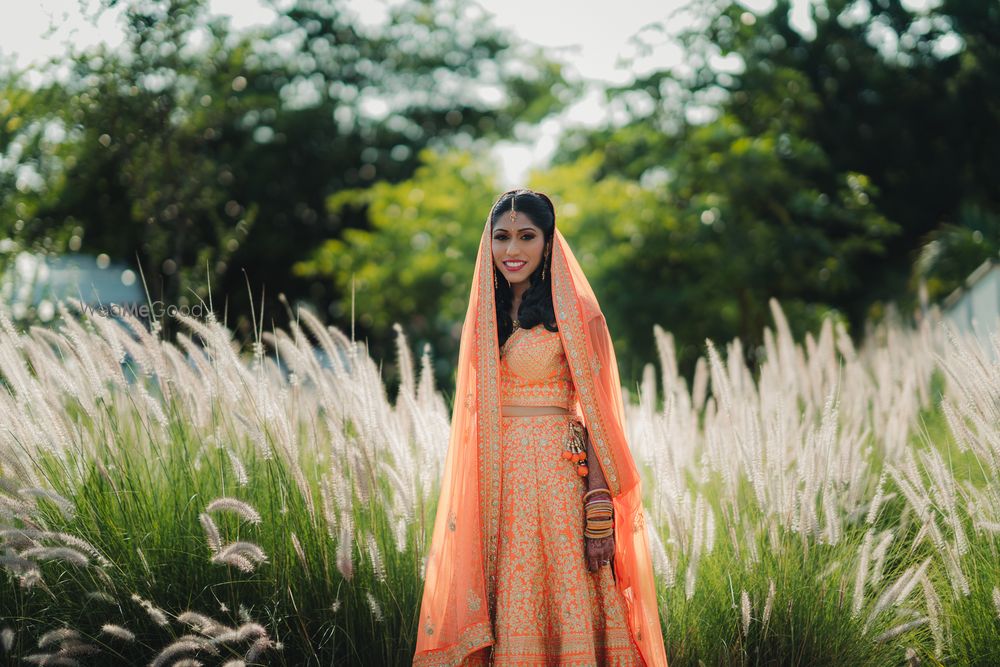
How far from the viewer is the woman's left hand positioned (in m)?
2.91

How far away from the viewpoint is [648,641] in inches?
118

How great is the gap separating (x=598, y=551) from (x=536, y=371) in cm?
62

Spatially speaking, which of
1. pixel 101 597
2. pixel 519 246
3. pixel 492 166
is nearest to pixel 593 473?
pixel 519 246

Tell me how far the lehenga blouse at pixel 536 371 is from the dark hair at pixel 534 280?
0.15 feet

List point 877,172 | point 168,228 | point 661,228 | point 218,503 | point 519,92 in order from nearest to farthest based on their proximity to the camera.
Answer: point 218,503, point 168,228, point 661,228, point 877,172, point 519,92

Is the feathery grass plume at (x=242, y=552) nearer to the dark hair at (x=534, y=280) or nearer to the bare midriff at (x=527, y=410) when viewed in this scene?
the bare midriff at (x=527, y=410)

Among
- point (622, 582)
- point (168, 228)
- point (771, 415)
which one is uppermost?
point (168, 228)

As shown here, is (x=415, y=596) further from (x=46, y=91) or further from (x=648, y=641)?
(x=46, y=91)

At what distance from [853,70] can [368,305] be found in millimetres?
10293

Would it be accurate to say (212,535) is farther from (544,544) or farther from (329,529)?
(544,544)

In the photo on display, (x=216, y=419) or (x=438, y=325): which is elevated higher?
(x=438, y=325)

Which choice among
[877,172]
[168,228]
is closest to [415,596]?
[168,228]

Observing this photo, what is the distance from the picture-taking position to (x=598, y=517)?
292 centimetres

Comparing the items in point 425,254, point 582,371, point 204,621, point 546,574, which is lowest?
point 204,621
